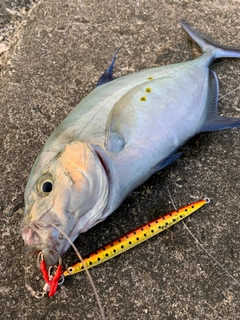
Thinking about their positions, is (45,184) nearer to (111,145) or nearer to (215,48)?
(111,145)

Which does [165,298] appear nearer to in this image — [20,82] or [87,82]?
[87,82]

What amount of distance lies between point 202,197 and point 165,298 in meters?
0.57

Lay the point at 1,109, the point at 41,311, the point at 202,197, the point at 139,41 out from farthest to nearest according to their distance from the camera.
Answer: the point at 139,41 → the point at 1,109 → the point at 202,197 → the point at 41,311

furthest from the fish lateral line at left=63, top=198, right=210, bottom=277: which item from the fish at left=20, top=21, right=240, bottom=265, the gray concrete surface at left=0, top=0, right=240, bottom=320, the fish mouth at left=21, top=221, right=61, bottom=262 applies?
the fish mouth at left=21, top=221, right=61, bottom=262

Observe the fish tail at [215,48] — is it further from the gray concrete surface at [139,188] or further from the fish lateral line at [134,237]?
the fish lateral line at [134,237]

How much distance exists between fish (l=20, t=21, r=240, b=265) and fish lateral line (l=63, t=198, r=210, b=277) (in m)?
0.20

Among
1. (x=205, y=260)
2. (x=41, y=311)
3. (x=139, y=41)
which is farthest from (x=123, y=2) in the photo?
(x=41, y=311)

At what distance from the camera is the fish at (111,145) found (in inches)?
66.2

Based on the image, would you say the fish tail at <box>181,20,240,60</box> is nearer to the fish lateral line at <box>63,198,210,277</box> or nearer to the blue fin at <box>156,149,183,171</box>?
the blue fin at <box>156,149,183,171</box>

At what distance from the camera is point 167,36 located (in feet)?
9.05

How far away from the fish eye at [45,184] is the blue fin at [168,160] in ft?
1.92

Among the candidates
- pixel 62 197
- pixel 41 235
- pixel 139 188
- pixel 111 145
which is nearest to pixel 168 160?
pixel 139 188

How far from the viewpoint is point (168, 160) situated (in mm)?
2064

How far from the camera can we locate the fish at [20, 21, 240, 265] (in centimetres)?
168
